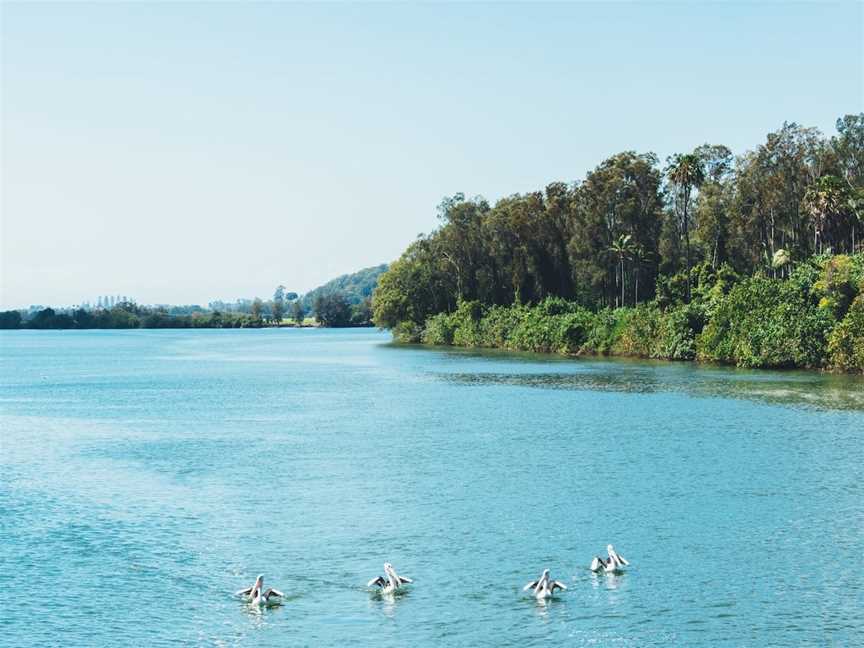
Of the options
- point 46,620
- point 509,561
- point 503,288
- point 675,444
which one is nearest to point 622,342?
point 503,288

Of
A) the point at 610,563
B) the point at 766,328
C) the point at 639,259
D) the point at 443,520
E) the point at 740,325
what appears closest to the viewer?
the point at 610,563

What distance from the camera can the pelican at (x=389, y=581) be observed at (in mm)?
22031

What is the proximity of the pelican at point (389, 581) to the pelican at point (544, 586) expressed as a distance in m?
2.76

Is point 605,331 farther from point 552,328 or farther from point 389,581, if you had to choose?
point 389,581

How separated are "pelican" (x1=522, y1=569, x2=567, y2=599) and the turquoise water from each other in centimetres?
25

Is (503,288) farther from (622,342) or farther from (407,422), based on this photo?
(407,422)

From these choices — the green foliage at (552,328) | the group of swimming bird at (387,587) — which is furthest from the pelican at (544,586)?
the green foliage at (552,328)

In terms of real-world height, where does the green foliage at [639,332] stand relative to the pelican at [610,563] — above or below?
above

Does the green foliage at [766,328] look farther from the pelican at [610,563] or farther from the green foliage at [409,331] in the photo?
the green foliage at [409,331]

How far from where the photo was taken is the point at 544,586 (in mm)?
21484

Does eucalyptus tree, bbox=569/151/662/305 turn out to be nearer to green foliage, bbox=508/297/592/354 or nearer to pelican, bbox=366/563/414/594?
green foliage, bbox=508/297/592/354

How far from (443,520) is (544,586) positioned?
7.72 metres

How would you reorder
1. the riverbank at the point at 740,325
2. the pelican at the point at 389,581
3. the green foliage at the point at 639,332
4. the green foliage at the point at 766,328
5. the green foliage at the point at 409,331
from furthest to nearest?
the green foliage at the point at 409,331
the green foliage at the point at 639,332
the green foliage at the point at 766,328
the riverbank at the point at 740,325
the pelican at the point at 389,581

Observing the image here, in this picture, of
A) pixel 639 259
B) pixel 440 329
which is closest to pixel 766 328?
pixel 639 259
